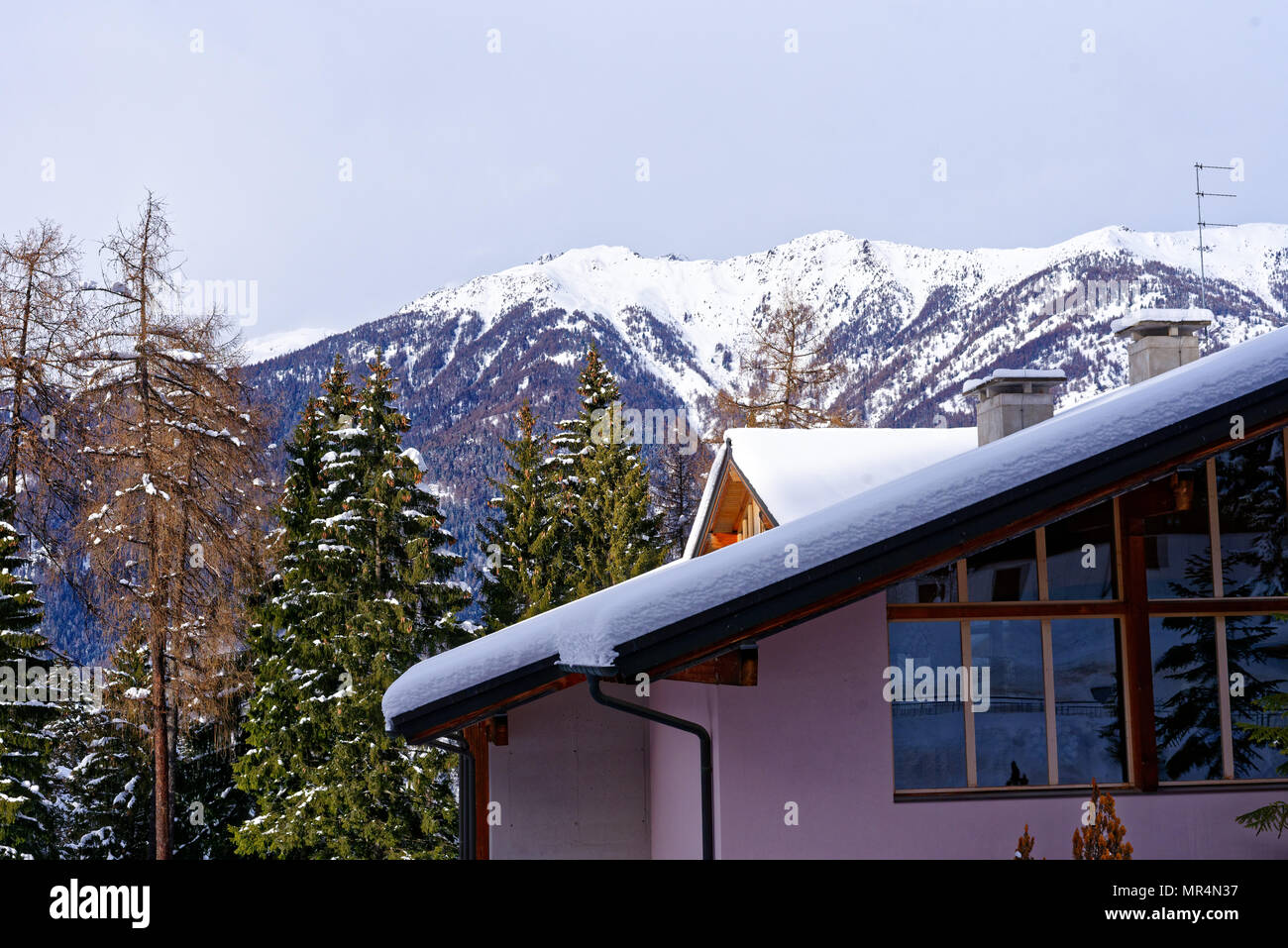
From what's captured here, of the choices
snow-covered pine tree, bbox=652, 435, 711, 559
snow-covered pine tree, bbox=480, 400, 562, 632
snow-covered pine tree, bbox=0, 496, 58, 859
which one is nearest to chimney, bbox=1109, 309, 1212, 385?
snow-covered pine tree, bbox=0, 496, 58, 859

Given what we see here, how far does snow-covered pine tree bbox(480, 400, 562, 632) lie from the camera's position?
34031mm

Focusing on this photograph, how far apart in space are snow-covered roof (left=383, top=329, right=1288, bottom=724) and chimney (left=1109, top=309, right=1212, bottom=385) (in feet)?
20.5

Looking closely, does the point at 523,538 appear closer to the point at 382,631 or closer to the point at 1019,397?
the point at 382,631

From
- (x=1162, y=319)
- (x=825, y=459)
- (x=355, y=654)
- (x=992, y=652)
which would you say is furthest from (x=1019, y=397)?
(x=355, y=654)

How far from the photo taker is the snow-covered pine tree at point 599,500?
3391cm

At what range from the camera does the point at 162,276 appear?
21.7m

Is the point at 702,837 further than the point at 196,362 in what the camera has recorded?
No

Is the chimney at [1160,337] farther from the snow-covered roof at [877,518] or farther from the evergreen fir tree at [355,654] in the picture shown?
the evergreen fir tree at [355,654]

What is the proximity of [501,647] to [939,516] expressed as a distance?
2.64 meters

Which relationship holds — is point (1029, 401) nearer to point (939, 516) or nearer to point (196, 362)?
point (939, 516)

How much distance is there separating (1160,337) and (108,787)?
30.7 m

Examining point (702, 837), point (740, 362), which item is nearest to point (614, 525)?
point (740, 362)

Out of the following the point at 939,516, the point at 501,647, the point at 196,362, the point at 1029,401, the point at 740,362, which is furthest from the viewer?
the point at 740,362

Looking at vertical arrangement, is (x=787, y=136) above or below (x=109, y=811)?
above
